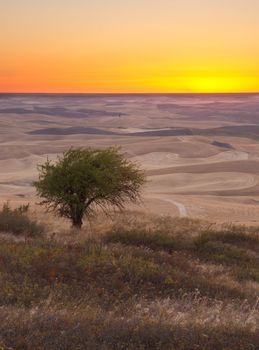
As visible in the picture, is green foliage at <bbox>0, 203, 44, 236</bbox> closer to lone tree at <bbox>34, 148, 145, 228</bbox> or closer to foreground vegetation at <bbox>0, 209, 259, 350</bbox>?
lone tree at <bbox>34, 148, 145, 228</bbox>

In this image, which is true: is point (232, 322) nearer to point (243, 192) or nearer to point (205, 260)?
point (205, 260)

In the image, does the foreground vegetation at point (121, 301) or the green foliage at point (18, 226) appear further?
the green foliage at point (18, 226)

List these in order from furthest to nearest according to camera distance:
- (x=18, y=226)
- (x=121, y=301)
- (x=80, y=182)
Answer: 1. (x=80, y=182)
2. (x=18, y=226)
3. (x=121, y=301)

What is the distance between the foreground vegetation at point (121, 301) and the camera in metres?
6.40

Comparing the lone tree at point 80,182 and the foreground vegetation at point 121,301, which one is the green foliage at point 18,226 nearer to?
the lone tree at point 80,182

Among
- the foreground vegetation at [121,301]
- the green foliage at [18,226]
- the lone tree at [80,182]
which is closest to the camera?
the foreground vegetation at [121,301]

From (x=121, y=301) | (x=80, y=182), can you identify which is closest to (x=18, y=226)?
(x=80, y=182)

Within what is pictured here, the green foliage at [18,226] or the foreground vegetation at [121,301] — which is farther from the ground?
the foreground vegetation at [121,301]

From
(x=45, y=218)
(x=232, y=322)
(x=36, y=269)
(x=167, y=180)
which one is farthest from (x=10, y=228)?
(x=167, y=180)

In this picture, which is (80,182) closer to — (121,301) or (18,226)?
(18,226)

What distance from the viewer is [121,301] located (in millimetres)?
8570

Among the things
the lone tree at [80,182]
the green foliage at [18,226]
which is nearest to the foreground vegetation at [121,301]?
the green foliage at [18,226]

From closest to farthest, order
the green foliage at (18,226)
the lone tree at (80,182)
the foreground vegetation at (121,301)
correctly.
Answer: the foreground vegetation at (121,301)
the green foliage at (18,226)
the lone tree at (80,182)

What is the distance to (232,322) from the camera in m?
7.68
